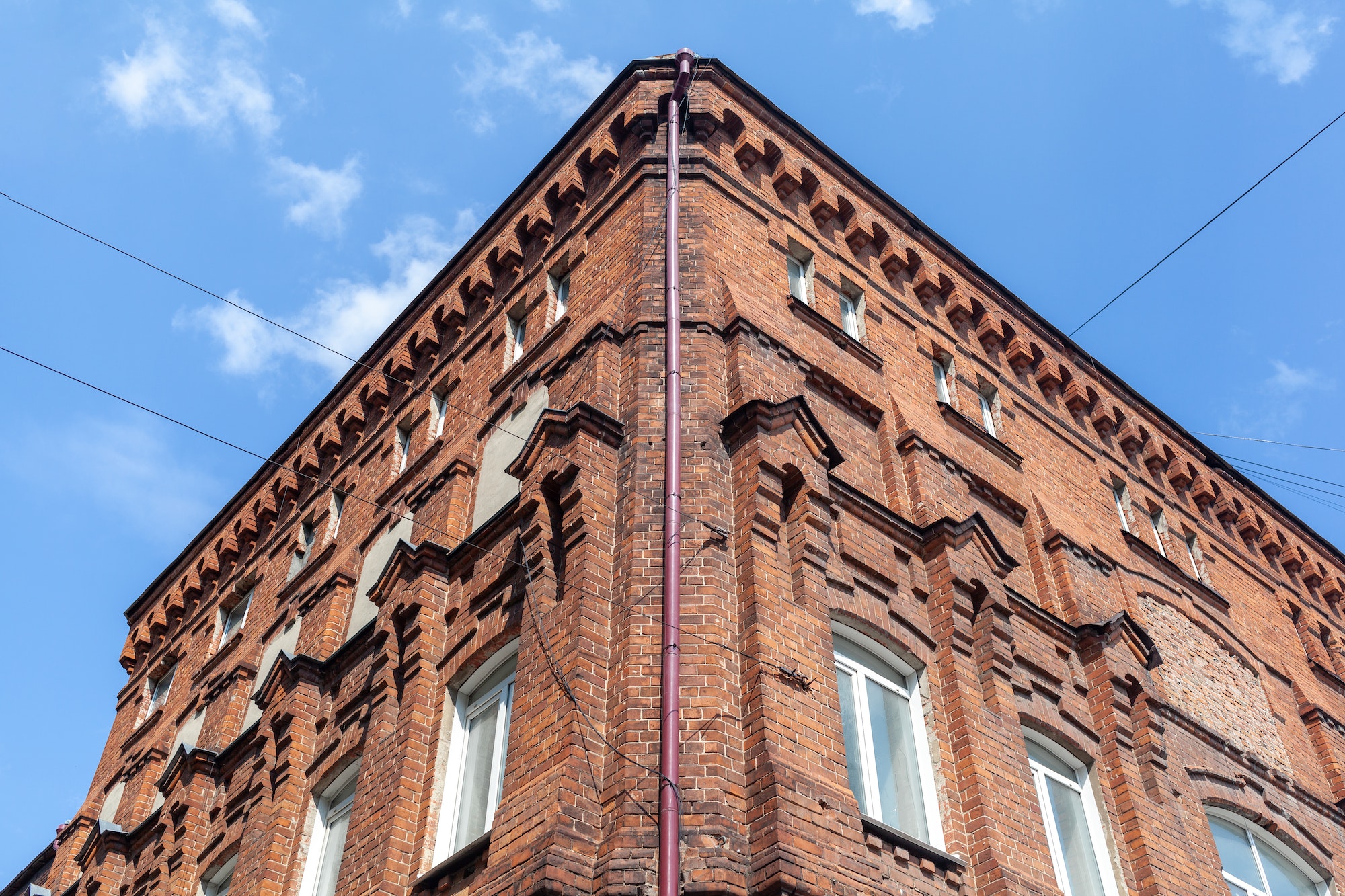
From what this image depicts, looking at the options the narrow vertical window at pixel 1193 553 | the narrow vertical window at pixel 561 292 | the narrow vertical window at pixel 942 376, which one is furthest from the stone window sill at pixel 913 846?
the narrow vertical window at pixel 1193 553

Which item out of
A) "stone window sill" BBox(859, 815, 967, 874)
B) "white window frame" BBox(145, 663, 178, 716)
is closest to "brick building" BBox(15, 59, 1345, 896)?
"stone window sill" BBox(859, 815, 967, 874)

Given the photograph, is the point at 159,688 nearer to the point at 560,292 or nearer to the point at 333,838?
the point at 333,838

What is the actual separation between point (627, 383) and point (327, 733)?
544cm

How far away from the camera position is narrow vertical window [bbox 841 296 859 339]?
15031 millimetres

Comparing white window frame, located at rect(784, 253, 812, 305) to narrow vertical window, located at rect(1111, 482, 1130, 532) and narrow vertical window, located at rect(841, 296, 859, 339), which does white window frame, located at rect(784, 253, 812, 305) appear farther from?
narrow vertical window, located at rect(1111, 482, 1130, 532)

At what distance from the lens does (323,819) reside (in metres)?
13.0

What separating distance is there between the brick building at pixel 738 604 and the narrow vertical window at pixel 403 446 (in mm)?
52

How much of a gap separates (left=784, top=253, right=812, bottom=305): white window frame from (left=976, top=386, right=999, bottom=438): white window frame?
3.24 metres

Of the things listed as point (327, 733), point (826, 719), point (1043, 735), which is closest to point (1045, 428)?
point (1043, 735)

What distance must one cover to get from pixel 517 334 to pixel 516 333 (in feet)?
0.07

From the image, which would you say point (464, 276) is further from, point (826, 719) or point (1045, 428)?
point (826, 719)

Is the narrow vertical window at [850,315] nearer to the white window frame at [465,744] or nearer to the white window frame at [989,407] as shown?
the white window frame at [989,407]

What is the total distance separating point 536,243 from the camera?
16.1 meters

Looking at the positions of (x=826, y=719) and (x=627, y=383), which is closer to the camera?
(x=826, y=719)
